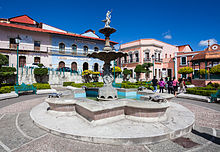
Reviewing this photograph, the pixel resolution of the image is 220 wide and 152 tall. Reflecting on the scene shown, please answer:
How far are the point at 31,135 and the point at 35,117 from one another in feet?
3.99

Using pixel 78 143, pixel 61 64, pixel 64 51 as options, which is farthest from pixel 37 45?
pixel 78 143

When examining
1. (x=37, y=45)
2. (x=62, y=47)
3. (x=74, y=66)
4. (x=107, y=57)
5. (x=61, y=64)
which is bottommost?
(x=107, y=57)

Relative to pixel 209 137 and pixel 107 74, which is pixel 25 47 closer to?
pixel 107 74

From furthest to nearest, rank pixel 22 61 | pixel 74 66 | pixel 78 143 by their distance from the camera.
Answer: pixel 74 66 → pixel 22 61 → pixel 78 143

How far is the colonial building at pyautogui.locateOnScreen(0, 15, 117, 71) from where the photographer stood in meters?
21.7

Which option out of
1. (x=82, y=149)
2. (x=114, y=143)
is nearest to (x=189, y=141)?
(x=114, y=143)

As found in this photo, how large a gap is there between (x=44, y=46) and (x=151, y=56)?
78.8 ft

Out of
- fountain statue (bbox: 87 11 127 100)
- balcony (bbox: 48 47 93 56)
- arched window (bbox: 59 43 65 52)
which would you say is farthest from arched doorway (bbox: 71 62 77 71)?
fountain statue (bbox: 87 11 127 100)

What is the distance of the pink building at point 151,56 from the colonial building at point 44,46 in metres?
8.34

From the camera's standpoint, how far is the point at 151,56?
100 ft

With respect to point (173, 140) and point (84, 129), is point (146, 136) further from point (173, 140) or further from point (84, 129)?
point (84, 129)

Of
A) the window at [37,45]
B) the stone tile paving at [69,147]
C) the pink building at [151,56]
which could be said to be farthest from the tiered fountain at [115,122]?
the pink building at [151,56]

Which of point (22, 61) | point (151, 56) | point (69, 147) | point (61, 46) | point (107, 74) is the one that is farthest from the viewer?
point (151, 56)

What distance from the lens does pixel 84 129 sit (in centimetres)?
344
